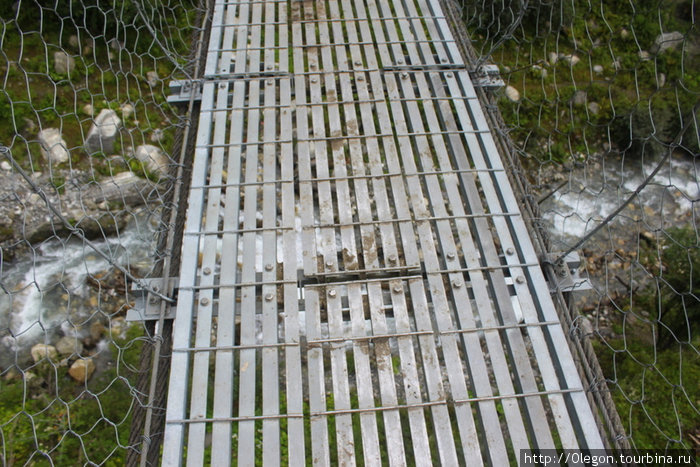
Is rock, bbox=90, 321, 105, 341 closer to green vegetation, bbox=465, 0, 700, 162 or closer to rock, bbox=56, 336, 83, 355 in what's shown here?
rock, bbox=56, 336, 83, 355

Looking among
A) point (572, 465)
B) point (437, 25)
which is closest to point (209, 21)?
point (437, 25)

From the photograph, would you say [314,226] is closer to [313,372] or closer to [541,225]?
[313,372]

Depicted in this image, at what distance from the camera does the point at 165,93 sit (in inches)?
184

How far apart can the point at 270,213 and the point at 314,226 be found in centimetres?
18

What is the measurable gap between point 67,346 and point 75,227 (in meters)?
1.39

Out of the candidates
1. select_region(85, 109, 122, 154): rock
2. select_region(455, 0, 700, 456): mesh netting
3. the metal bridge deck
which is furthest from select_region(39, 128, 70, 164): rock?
select_region(455, 0, 700, 456): mesh netting

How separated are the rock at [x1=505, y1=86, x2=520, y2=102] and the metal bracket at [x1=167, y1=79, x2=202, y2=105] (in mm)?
3315

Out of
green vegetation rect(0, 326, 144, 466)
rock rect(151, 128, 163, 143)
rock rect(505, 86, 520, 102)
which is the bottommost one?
green vegetation rect(0, 326, 144, 466)

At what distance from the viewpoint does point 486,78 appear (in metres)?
2.53

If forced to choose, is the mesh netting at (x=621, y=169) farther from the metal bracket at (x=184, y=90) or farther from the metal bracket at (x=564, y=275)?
the metal bracket at (x=184, y=90)

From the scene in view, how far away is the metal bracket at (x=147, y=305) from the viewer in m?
1.78

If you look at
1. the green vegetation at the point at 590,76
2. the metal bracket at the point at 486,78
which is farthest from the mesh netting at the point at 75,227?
the green vegetation at the point at 590,76

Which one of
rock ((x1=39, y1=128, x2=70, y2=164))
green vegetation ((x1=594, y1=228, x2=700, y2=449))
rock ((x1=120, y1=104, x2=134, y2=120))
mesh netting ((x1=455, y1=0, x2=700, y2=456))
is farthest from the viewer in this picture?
rock ((x1=120, y1=104, x2=134, y2=120))

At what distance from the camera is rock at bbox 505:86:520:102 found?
4.89 m
